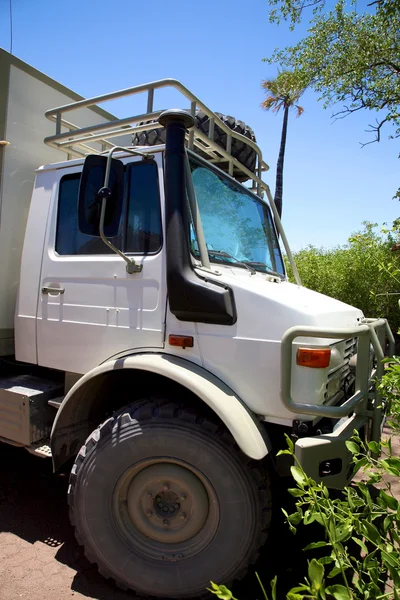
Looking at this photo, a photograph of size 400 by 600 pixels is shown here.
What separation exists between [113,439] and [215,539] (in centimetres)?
80

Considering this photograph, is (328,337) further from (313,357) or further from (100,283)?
(100,283)

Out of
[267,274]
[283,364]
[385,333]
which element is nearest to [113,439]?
[283,364]

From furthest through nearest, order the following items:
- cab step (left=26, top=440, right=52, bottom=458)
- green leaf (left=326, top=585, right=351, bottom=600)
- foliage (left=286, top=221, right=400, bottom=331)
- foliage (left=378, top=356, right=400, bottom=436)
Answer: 1. foliage (left=286, top=221, right=400, bottom=331)
2. cab step (left=26, top=440, right=52, bottom=458)
3. foliage (left=378, top=356, right=400, bottom=436)
4. green leaf (left=326, top=585, right=351, bottom=600)

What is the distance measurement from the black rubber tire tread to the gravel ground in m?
2.95

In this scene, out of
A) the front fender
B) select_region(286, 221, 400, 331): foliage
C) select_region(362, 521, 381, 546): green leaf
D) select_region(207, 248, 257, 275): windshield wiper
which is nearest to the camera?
select_region(362, 521, 381, 546): green leaf

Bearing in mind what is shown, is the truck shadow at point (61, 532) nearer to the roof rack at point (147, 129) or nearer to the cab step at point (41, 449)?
the cab step at point (41, 449)

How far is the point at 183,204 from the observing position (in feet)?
8.20

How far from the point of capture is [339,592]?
1.15 metres

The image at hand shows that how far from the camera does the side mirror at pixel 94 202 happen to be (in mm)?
2508

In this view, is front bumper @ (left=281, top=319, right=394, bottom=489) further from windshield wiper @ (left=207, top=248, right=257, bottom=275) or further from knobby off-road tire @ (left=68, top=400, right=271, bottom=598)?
windshield wiper @ (left=207, top=248, right=257, bottom=275)

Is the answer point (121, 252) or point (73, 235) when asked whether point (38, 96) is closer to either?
point (73, 235)

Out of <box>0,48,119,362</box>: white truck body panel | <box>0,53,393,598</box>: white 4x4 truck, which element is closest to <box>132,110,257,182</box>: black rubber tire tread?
<box>0,53,393,598</box>: white 4x4 truck

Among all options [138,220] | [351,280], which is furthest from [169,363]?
[351,280]

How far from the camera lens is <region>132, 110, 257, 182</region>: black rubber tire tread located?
329 centimetres
